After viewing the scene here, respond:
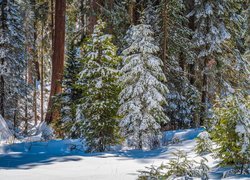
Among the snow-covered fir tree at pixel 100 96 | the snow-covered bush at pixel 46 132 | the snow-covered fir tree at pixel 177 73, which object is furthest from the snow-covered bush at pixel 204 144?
the snow-covered bush at pixel 46 132

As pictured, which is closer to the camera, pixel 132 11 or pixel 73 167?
pixel 73 167

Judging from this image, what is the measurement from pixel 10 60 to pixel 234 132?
60.4ft

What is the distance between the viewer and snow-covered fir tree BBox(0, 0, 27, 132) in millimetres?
20125

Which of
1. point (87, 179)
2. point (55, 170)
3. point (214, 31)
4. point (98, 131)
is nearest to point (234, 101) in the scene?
point (87, 179)

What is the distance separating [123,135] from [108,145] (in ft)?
2.08

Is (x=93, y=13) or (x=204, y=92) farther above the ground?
(x=93, y=13)

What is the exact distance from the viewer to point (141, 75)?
884 centimetres

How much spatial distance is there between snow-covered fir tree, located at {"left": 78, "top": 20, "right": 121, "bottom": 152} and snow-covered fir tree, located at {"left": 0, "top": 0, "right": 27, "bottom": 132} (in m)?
12.8

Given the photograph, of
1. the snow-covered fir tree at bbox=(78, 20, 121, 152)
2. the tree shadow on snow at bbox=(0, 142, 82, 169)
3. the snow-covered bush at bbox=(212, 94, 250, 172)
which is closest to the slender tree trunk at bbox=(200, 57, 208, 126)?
the snow-covered fir tree at bbox=(78, 20, 121, 152)

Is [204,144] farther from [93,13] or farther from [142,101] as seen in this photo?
[93,13]

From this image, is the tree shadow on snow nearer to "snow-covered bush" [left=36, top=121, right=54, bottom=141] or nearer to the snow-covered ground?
the snow-covered ground

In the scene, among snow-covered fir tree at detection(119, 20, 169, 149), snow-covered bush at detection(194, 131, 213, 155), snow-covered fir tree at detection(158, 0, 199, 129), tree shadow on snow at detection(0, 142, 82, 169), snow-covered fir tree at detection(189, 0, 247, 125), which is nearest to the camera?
tree shadow on snow at detection(0, 142, 82, 169)

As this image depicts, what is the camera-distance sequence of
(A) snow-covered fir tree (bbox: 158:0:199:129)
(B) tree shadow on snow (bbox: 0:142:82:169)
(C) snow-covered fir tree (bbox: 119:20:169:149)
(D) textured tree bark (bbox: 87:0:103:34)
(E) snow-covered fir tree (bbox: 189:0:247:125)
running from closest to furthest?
(B) tree shadow on snow (bbox: 0:142:82:169)
(C) snow-covered fir tree (bbox: 119:20:169:149)
(A) snow-covered fir tree (bbox: 158:0:199:129)
(D) textured tree bark (bbox: 87:0:103:34)
(E) snow-covered fir tree (bbox: 189:0:247:125)

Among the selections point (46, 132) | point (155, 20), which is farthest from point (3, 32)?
point (155, 20)
